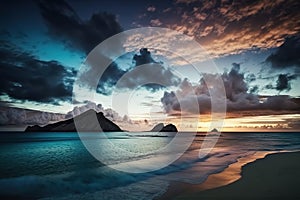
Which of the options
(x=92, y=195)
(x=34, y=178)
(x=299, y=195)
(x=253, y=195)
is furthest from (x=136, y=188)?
(x=34, y=178)

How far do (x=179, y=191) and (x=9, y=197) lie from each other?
9.02m

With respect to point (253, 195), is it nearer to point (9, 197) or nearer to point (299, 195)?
point (299, 195)

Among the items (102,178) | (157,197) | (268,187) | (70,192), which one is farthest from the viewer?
(102,178)

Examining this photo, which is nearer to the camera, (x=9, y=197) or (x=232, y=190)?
(x=232, y=190)

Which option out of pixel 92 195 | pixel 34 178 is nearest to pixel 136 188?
pixel 92 195

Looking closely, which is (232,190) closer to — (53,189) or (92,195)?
(92,195)

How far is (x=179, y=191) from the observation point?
34.5 feet

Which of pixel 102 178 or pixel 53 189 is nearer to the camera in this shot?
pixel 53 189

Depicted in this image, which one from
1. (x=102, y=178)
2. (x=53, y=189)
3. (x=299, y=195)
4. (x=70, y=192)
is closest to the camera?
(x=299, y=195)

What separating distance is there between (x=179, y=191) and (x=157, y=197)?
1.48 meters

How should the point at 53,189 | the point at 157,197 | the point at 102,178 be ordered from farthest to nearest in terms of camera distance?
the point at 102,178 → the point at 53,189 → the point at 157,197

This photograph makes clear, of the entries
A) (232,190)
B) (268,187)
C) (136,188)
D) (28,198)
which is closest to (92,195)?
(136,188)

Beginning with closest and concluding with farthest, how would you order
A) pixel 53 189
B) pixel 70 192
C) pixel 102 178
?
1. pixel 70 192
2. pixel 53 189
3. pixel 102 178

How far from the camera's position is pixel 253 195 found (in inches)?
355
